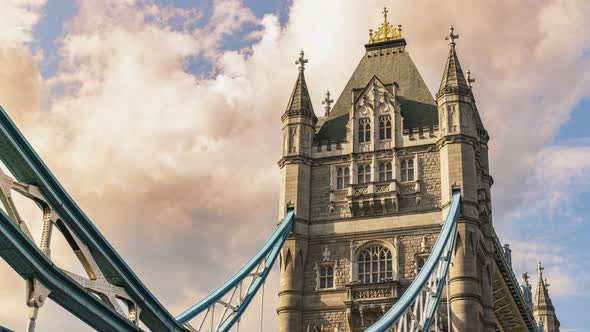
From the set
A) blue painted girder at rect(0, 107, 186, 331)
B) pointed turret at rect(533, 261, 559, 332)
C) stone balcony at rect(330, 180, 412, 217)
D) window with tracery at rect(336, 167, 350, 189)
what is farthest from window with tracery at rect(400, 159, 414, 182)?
pointed turret at rect(533, 261, 559, 332)

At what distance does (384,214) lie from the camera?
157 ft

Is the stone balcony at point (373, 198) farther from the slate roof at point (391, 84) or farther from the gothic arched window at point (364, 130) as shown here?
the slate roof at point (391, 84)

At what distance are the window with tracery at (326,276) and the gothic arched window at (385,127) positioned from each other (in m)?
7.54

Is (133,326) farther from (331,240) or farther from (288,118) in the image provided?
(288,118)

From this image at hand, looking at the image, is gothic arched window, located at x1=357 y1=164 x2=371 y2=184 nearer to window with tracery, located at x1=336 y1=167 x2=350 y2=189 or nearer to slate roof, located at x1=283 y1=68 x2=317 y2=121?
window with tracery, located at x1=336 y1=167 x2=350 y2=189

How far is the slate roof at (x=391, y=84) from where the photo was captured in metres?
50.8

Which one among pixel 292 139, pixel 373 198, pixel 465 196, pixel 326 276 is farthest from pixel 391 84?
pixel 326 276

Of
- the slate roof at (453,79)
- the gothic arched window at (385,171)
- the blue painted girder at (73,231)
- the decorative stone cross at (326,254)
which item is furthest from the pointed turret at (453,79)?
the blue painted girder at (73,231)

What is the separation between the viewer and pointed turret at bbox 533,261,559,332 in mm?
81062

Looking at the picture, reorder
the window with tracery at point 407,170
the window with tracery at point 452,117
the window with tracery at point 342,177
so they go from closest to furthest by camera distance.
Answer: the window with tracery at point 452,117 → the window with tracery at point 407,170 → the window with tracery at point 342,177

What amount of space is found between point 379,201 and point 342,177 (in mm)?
2973

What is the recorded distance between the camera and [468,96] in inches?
1937

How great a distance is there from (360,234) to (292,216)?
3560mm

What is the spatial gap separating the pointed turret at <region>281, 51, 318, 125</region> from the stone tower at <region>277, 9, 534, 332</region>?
0.21ft
